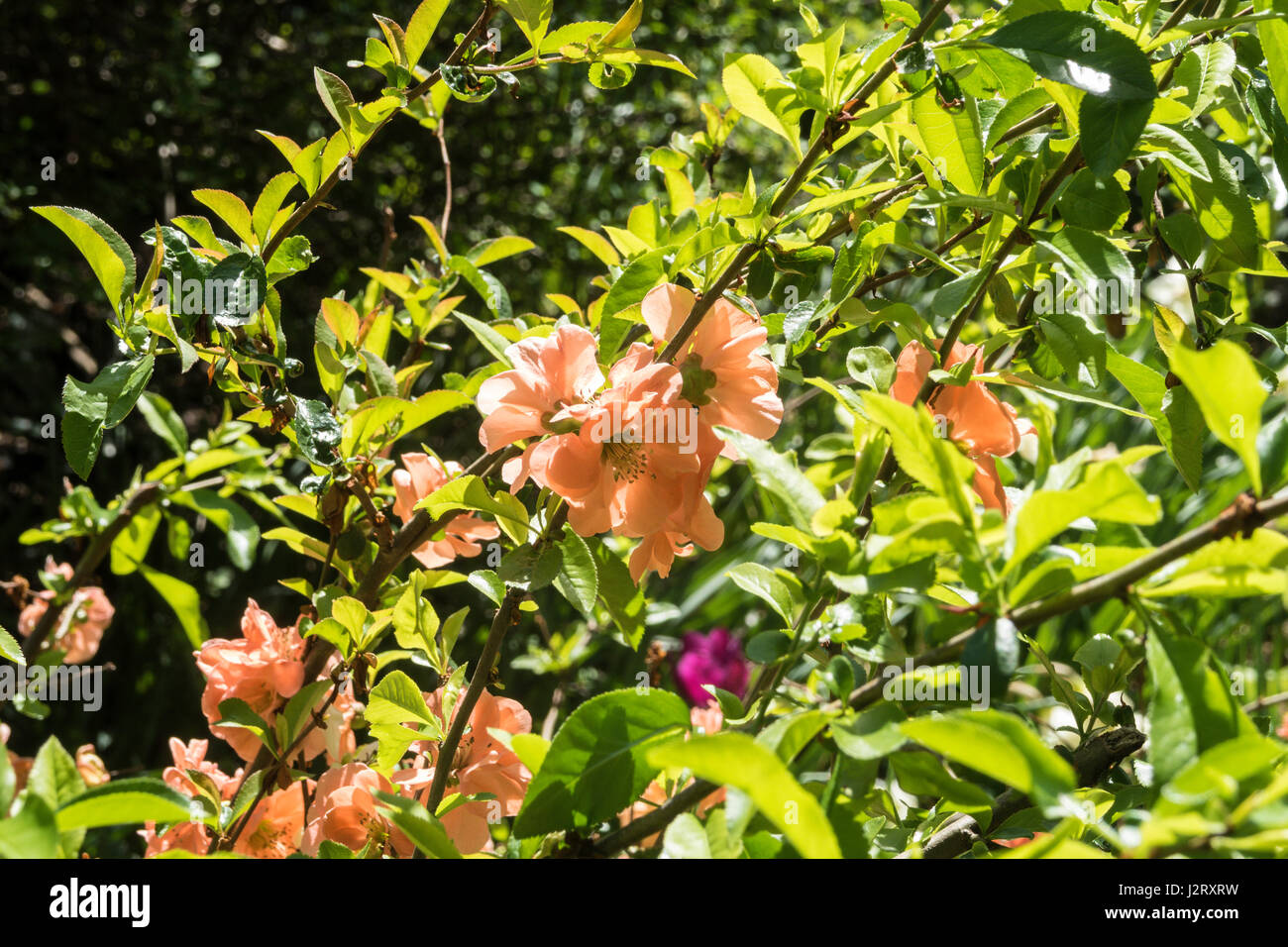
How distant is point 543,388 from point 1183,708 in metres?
0.34

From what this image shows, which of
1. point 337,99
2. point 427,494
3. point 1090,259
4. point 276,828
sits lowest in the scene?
point 276,828

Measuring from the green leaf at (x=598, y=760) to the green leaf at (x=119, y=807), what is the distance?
0.15 meters

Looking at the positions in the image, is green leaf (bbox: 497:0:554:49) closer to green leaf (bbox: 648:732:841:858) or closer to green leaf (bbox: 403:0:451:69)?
green leaf (bbox: 403:0:451:69)

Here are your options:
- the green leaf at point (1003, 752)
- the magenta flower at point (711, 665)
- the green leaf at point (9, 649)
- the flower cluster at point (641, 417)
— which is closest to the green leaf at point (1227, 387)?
the green leaf at point (1003, 752)

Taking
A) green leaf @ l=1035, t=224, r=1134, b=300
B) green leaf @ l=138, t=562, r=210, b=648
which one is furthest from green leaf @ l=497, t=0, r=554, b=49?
green leaf @ l=138, t=562, r=210, b=648

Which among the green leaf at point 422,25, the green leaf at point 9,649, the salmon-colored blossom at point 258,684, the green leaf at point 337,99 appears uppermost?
the green leaf at point 422,25

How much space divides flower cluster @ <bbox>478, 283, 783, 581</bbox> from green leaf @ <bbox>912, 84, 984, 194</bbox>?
0.46 ft

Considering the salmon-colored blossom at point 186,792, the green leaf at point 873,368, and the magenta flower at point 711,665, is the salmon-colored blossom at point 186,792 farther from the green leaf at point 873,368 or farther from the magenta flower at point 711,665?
the magenta flower at point 711,665

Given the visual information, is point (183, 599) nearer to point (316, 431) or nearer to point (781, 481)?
point (316, 431)

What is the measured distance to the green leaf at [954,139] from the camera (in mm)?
545

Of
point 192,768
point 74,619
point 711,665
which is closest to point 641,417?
point 192,768

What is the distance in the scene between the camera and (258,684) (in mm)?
703
